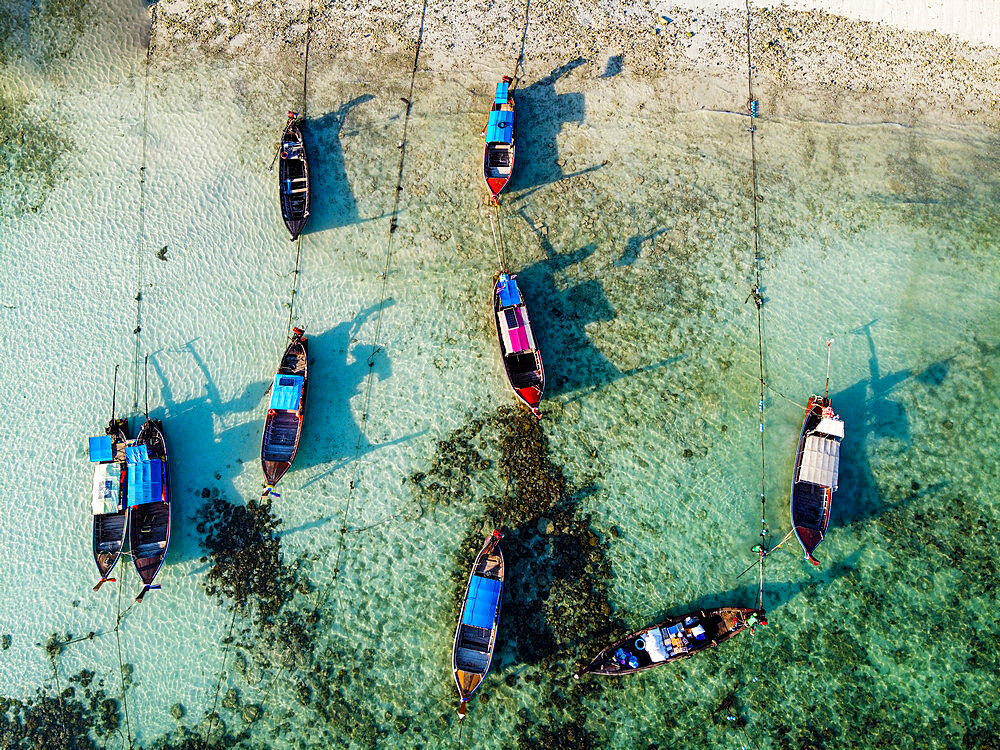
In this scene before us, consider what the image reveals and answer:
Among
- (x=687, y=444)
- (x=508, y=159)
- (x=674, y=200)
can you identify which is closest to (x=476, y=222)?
(x=508, y=159)

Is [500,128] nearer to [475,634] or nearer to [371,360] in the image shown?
[371,360]

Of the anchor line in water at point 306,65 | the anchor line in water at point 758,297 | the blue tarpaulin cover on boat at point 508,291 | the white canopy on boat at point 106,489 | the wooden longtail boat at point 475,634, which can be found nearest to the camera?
the wooden longtail boat at point 475,634

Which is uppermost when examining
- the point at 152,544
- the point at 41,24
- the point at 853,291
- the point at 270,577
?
the point at 41,24

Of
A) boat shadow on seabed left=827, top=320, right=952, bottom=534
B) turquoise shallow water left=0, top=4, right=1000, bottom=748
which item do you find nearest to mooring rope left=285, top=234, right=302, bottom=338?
turquoise shallow water left=0, top=4, right=1000, bottom=748

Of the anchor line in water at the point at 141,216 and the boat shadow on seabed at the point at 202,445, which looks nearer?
the boat shadow on seabed at the point at 202,445

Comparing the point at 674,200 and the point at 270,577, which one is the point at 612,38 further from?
the point at 270,577

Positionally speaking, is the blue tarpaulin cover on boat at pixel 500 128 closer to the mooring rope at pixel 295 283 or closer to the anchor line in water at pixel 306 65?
the anchor line in water at pixel 306 65

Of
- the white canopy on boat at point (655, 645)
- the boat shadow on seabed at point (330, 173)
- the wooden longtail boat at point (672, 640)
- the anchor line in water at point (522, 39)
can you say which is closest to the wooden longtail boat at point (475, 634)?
the wooden longtail boat at point (672, 640)

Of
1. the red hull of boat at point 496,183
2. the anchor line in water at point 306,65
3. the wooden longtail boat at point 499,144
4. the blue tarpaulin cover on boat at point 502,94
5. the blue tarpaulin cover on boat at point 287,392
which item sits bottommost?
the blue tarpaulin cover on boat at point 287,392
